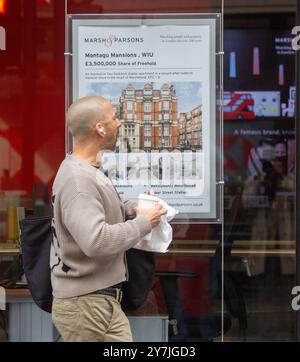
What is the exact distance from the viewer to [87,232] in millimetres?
2840

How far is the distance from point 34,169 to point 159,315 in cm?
111

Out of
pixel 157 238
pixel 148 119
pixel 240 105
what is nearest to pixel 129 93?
pixel 148 119

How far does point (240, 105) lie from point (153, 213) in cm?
295

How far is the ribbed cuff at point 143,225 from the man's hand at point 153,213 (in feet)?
0.14

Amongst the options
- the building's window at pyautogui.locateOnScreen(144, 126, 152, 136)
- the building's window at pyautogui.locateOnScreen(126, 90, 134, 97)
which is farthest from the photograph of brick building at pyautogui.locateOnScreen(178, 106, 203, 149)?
the building's window at pyautogui.locateOnScreen(126, 90, 134, 97)

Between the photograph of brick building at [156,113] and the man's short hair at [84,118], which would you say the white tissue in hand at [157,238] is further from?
the photograph of brick building at [156,113]

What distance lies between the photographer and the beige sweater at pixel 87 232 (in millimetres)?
2859

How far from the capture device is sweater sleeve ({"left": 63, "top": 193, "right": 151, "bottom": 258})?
9.32 ft

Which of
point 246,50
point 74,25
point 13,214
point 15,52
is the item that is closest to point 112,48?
point 74,25

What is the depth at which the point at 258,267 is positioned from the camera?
5.24 m

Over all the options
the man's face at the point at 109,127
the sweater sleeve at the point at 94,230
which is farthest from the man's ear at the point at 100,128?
the sweater sleeve at the point at 94,230

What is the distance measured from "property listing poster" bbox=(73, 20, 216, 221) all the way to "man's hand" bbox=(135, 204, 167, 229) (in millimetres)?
933

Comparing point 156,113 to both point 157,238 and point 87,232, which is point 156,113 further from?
point 87,232
